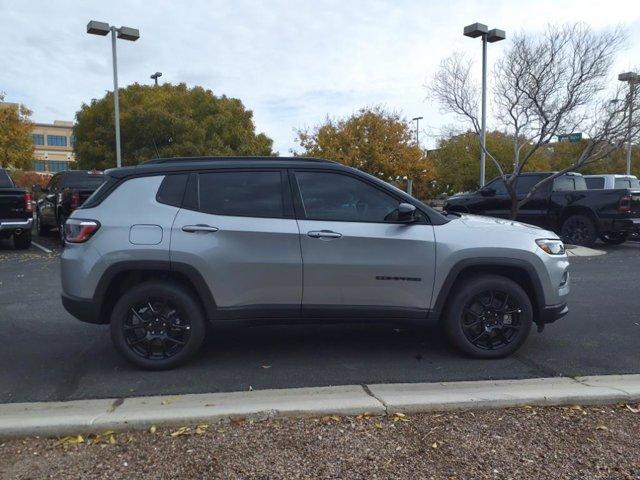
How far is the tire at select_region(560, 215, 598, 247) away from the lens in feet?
44.5

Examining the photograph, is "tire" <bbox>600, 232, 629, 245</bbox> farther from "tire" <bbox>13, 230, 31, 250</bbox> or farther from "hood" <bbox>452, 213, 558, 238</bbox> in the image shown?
"tire" <bbox>13, 230, 31, 250</bbox>

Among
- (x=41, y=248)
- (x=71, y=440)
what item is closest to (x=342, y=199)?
(x=71, y=440)

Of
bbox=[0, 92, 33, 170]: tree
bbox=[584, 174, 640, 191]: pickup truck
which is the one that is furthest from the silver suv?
bbox=[0, 92, 33, 170]: tree

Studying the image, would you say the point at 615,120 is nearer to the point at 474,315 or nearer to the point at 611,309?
the point at 611,309

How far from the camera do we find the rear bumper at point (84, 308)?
183 inches

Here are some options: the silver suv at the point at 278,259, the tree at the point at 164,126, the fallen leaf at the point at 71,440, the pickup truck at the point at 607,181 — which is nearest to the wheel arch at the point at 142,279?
the silver suv at the point at 278,259

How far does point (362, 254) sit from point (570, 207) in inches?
422

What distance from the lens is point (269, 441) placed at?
349 cm

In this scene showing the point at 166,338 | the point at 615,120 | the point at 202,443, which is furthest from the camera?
the point at 615,120

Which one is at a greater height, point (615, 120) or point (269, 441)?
point (615, 120)

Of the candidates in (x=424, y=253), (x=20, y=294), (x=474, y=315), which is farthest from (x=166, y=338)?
(x=20, y=294)

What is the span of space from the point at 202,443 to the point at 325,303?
167 centimetres

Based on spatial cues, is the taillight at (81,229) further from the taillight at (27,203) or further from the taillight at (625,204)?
the taillight at (625,204)

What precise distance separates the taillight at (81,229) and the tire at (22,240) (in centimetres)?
930
